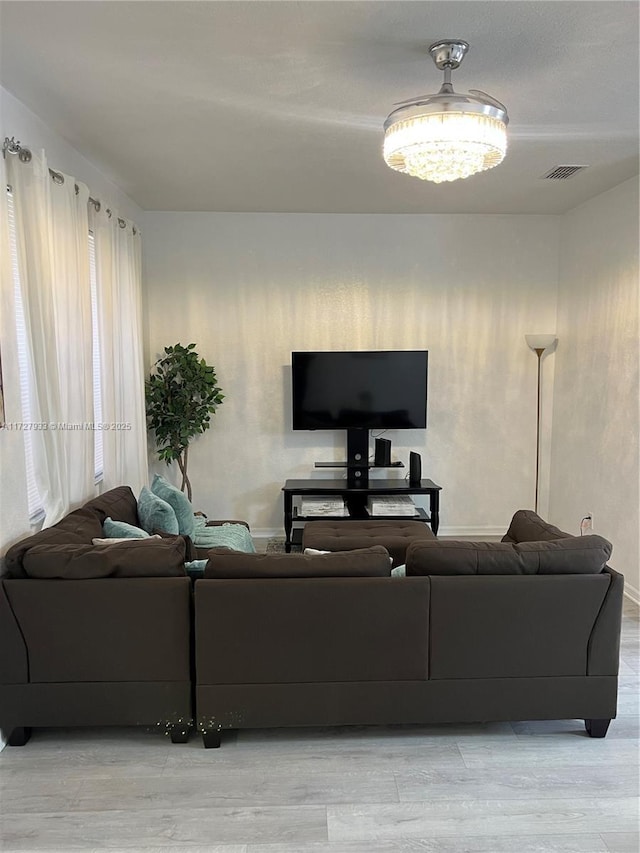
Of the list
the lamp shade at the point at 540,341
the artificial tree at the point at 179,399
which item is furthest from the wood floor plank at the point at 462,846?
the lamp shade at the point at 540,341

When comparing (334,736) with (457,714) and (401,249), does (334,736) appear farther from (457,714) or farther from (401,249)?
(401,249)

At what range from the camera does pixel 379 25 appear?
2258 mm

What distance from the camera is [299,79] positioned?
8.87ft

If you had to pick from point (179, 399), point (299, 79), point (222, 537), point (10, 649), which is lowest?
point (10, 649)

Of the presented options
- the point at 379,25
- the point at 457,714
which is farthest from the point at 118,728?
the point at 379,25

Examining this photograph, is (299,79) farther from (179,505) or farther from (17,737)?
(17,737)

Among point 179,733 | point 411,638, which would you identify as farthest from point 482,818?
point 179,733

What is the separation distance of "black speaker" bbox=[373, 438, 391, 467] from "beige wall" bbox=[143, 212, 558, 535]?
0.99 feet

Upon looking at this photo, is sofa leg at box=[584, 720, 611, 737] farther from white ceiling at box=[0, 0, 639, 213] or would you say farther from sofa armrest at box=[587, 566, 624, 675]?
white ceiling at box=[0, 0, 639, 213]

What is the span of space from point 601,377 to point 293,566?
11.0ft

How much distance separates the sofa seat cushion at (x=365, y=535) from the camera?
3.70 m

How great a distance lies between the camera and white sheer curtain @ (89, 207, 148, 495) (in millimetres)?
4004

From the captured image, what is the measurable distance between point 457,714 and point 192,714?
Answer: 111 cm

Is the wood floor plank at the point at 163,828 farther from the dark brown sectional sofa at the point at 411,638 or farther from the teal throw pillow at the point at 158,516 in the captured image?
the teal throw pillow at the point at 158,516
